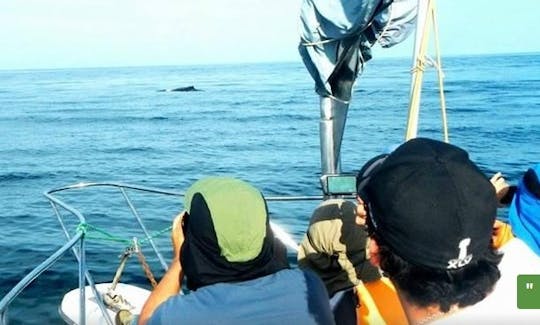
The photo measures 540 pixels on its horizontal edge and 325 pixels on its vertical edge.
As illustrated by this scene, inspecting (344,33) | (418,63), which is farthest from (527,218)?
(344,33)

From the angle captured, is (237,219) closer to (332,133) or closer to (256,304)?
(256,304)

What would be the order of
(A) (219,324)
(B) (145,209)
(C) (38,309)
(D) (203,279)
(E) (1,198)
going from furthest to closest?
(E) (1,198), (B) (145,209), (C) (38,309), (D) (203,279), (A) (219,324)

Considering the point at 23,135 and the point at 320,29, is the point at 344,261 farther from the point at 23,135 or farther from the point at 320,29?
the point at 23,135

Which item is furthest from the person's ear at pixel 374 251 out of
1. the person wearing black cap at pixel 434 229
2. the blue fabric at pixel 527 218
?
the blue fabric at pixel 527 218

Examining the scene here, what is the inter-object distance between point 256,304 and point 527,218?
0.84m

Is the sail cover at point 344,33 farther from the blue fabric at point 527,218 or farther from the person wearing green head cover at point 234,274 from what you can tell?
the blue fabric at point 527,218

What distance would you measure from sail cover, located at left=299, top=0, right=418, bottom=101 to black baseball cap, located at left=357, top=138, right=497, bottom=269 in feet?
8.81

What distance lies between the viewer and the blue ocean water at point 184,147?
10.7 metres

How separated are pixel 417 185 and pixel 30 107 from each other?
46596 millimetres

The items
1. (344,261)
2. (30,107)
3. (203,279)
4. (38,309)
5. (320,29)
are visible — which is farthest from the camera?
(30,107)

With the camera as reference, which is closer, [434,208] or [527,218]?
[434,208]

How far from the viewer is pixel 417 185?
4.06 feet

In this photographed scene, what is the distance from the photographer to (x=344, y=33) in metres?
3.93

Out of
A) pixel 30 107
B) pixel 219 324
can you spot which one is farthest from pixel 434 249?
pixel 30 107
